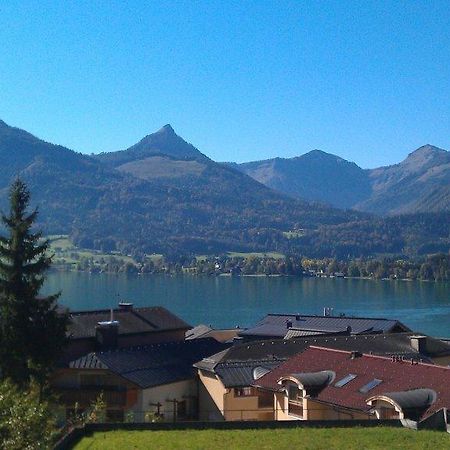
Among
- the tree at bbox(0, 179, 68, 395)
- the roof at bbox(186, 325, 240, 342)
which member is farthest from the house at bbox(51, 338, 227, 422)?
the roof at bbox(186, 325, 240, 342)

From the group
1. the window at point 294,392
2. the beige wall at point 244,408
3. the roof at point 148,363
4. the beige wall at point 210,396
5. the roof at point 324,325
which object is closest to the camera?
the window at point 294,392

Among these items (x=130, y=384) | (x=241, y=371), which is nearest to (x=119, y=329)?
(x=130, y=384)

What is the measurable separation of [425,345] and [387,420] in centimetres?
1787

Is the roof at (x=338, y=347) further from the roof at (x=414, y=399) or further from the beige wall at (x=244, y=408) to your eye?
the roof at (x=414, y=399)

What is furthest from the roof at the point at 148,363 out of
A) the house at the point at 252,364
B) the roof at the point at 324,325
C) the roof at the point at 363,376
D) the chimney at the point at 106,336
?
the roof at the point at 324,325

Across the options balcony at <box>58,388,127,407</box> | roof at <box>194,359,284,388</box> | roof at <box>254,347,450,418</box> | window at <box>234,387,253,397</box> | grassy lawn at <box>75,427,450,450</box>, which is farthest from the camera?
balcony at <box>58,388,127,407</box>

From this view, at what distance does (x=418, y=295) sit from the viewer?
121m

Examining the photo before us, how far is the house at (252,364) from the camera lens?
25.3m

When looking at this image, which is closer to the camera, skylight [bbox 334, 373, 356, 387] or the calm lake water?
skylight [bbox 334, 373, 356, 387]

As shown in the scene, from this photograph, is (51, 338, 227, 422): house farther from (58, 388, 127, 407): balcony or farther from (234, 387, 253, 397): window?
(234, 387, 253, 397): window

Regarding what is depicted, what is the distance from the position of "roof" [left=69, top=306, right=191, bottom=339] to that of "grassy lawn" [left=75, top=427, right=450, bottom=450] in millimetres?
17412

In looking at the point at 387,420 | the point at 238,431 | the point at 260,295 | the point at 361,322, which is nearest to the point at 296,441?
the point at 238,431

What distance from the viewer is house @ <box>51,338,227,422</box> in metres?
26.6

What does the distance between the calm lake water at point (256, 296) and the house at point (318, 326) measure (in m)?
25.9
